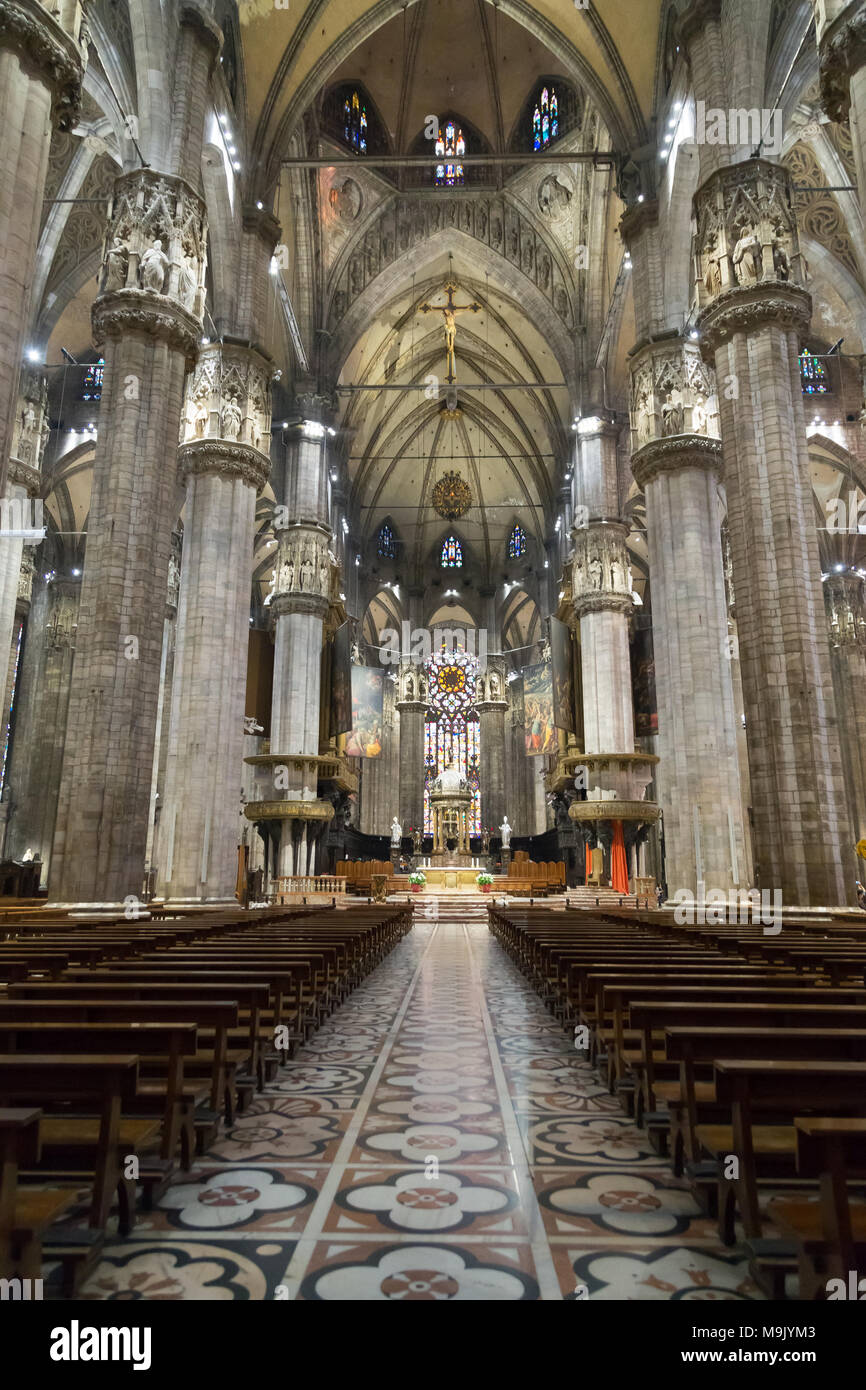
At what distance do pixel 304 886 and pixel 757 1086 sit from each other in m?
21.4

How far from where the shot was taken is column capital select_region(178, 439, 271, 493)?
17734mm

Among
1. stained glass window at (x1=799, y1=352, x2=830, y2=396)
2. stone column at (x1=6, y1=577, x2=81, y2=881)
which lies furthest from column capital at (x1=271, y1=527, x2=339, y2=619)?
stained glass window at (x1=799, y1=352, x2=830, y2=396)

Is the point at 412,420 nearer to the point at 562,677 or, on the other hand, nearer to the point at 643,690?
the point at 562,677

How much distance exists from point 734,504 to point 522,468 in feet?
105

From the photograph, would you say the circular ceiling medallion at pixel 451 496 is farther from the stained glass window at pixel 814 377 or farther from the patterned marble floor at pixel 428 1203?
the patterned marble floor at pixel 428 1203

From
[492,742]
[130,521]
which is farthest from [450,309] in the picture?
[130,521]

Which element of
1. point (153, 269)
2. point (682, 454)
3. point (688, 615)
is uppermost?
point (153, 269)

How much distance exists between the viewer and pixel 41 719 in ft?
96.1

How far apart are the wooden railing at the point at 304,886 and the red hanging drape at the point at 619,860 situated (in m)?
7.54

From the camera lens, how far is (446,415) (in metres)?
42.7

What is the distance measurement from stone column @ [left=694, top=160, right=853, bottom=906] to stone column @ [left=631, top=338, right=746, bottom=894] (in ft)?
12.0

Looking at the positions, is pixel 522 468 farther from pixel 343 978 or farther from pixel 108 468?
pixel 343 978

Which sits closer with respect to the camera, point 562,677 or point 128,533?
point 128,533

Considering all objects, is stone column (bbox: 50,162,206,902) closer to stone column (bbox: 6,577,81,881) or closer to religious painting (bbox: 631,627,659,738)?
stone column (bbox: 6,577,81,881)
